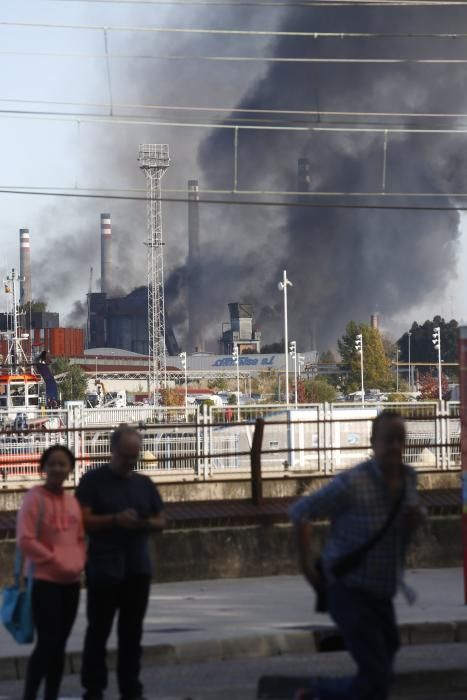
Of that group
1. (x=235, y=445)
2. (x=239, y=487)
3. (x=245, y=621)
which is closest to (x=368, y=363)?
(x=235, y=445)

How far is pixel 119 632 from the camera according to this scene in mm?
8195

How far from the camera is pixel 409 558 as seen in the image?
15516mm

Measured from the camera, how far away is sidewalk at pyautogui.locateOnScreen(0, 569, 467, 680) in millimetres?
10688

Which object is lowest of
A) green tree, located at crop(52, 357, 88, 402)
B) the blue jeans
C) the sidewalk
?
the sidewalk

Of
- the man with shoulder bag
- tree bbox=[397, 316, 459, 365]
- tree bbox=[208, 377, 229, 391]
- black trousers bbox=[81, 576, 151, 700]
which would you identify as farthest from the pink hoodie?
tree bbox=[397, 316, 459, 365]

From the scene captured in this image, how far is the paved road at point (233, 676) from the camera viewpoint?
29.4 ft

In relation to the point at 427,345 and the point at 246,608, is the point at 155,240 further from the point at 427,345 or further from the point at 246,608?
the point at 246,608

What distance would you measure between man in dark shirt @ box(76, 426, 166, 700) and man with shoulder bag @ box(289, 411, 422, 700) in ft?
5.81

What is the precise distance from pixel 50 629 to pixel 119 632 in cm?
60

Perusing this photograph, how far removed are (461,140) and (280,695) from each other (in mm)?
171069

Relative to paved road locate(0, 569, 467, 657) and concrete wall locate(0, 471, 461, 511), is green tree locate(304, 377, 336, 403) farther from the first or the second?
paved road locate(0, 569, 467, 657)

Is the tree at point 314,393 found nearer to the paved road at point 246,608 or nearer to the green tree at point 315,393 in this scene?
the green tree at point 315,393

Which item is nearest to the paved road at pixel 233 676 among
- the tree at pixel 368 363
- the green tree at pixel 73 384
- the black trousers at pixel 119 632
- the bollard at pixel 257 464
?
the black trousers at pixel 119 632

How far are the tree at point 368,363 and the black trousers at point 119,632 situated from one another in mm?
119091
